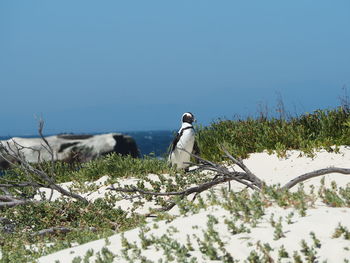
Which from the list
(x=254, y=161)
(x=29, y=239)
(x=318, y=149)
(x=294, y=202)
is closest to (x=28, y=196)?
(x=29, y=239)

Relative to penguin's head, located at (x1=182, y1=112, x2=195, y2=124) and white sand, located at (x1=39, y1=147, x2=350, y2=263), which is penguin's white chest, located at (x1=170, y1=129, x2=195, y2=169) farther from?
white sand, located at (x1=39, y1=147, x2=350, y2=263)

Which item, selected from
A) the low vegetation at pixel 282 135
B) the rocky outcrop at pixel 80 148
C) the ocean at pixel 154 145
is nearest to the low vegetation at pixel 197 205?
the low vegetation at pixel 282 135

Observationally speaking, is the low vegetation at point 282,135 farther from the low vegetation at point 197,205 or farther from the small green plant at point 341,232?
the small green plant at point 341,232

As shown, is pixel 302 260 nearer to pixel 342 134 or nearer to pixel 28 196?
pixel 28 196

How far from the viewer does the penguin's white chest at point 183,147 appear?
38.5 ft

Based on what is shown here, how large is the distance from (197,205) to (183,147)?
6421 mm

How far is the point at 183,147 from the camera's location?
11758mm

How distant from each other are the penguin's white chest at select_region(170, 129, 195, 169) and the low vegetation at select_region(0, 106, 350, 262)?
28cm

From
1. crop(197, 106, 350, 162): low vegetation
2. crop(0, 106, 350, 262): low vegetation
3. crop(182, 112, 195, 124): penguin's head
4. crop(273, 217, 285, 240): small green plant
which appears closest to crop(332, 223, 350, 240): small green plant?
crop(0, 106, 350, 262): low vegetation

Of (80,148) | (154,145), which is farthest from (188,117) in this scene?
(154,145)

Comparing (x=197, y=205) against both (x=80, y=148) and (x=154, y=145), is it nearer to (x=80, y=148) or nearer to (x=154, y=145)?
(x=80, y=148)

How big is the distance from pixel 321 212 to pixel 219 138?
8476 millimetres

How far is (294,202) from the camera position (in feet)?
16.1

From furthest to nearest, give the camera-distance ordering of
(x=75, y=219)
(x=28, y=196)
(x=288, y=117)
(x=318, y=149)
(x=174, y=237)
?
(x=288, y=117)
(x=318, y=149)
(x=28, y=196)
(x=75, y=219)
(x=174, y=237)
